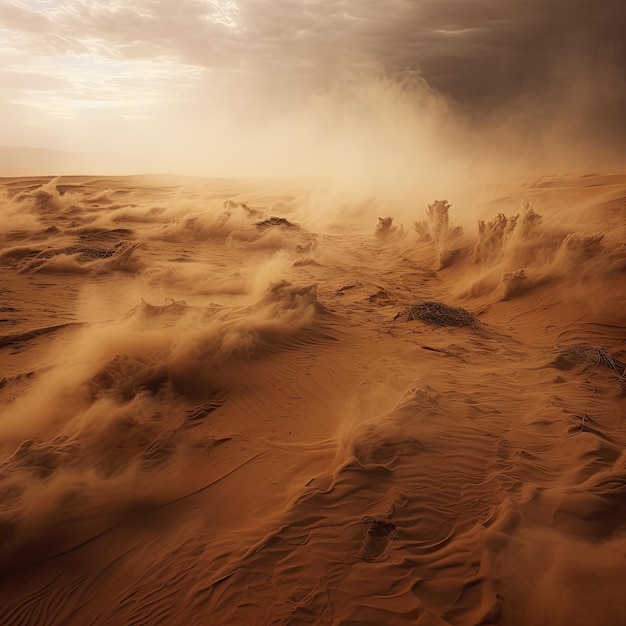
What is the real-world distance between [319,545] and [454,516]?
1.00 metres

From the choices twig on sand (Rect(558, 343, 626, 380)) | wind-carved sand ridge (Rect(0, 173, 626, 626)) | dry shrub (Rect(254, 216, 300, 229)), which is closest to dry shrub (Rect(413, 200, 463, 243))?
wind-carved sand ridge (Rect(0, 173, 626, 626))

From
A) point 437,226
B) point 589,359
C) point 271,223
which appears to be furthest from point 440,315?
point 271,223

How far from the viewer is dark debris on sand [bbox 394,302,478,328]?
276 inches

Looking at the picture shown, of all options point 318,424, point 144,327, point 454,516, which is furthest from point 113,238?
point 454,516

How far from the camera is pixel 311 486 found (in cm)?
339

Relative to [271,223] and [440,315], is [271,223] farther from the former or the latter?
[440,315]

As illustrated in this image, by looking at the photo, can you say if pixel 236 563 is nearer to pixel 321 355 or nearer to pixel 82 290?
pixel 321 355

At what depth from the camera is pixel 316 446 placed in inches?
157

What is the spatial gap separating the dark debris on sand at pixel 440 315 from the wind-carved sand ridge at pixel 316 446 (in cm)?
4

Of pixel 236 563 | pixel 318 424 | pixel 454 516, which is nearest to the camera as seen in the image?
pixel 236 563

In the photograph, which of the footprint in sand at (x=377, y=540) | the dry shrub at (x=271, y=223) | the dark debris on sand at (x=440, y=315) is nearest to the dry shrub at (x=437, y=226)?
the dry shrub at (x=271, y=223)

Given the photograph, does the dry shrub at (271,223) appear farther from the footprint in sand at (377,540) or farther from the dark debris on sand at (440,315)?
the footprint in sand at (377,540)

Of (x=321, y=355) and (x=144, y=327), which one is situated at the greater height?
(x=144, y=327)

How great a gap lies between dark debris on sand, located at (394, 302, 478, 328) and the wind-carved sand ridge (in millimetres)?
41
